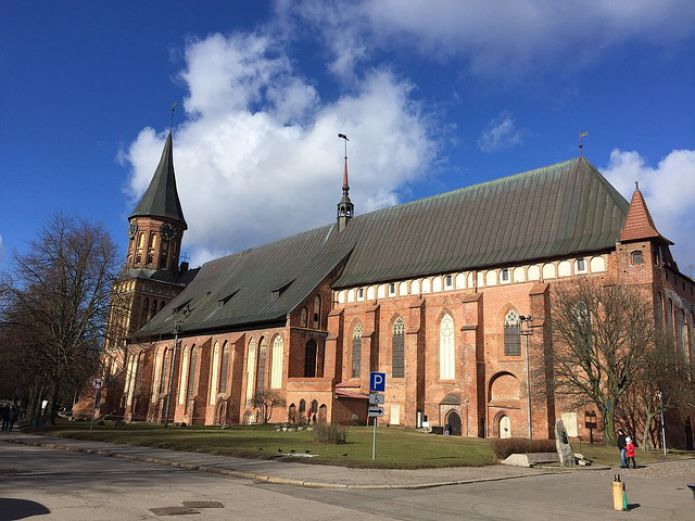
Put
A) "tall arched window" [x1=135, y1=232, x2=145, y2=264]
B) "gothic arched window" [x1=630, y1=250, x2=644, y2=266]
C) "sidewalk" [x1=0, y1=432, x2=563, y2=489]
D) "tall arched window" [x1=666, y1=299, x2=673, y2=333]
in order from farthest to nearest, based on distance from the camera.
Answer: "tall arched window" [x1=135, y1=232, x2=145, y2=264] < "tall arched window" [x1=666, y1=299, x2=673, y2=333] < "gothic arched window" [x1=630, y1=250, x2=644, y2=266] < "sidewalk" [x1=0, y1=432, x2=563, y2=489]

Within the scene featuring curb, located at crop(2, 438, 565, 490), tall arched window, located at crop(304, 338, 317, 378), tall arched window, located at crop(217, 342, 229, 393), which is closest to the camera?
curb, located at crop(2, 438, 565, 490)

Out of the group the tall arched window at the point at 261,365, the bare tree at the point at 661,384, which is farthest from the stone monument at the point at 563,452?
the tall arched window at the point at 261,365

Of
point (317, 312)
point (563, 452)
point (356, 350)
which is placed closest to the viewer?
point (563, 452)

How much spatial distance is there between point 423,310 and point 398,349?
11.9ft

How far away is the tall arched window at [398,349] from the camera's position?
134 feet

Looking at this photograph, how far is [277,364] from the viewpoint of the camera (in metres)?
44.9

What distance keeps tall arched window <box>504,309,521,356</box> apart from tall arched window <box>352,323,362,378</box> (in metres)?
11.7

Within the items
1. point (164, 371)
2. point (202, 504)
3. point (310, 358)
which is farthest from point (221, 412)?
point (202, 504)

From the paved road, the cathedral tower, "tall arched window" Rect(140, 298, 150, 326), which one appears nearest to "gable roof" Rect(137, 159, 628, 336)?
"tall arched window" Rect(140, 298, 150, 326)

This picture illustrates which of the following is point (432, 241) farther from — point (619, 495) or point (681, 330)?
point (619, 495)

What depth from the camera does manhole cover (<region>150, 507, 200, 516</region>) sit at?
990 centimetres

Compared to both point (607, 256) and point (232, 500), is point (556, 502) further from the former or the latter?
point (607, 256)

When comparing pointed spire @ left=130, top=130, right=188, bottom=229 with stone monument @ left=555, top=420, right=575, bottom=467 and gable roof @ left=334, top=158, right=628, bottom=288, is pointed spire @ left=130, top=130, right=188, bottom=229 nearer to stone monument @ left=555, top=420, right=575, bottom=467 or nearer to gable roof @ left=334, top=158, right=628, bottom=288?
gable roof @ left=334, top=158, right=628, bottom=288

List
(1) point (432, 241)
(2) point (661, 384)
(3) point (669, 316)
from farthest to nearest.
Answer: (1) point (432, 241) < (3) point (669, 316) < (2) point (661, 384)
